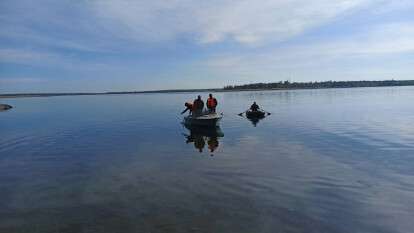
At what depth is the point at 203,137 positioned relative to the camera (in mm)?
29500

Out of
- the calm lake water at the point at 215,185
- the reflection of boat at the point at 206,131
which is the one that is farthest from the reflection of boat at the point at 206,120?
the calm lake water at the point at 215,185

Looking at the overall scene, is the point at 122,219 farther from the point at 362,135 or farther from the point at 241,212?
the point at 362,135

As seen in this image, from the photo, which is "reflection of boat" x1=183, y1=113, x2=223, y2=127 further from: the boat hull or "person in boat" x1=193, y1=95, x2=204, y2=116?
the boat hull

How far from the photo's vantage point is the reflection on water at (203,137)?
24.7 metres

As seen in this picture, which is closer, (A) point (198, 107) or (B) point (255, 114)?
(A) point (198, 107)

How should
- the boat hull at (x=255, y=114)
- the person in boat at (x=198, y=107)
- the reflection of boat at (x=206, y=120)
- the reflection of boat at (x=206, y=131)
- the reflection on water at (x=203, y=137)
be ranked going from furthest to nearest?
the boat hull at (x=255, y=114) → the person in boat at (x=198, y=107) → the reflection of boat at (x=206, y=120) → the reflection of boat at (x=206, y=131) → the reflection on water at (x=203, y=137)

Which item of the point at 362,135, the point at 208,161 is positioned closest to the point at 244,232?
the point at 208,161

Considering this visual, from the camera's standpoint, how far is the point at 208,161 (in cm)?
1955

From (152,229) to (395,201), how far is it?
303 inches

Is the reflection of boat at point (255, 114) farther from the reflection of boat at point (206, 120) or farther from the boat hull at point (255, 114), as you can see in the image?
the reflection of boat at point (206, 120)

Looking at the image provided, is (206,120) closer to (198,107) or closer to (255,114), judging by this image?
(198,107)

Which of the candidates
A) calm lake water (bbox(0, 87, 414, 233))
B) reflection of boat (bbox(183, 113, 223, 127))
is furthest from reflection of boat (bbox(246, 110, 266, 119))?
calm lake water (bbox(0, 87, 414, 233))

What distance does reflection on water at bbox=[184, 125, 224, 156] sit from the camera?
24.7 m

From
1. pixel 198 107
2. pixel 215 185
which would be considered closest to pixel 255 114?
pixel 198 107
